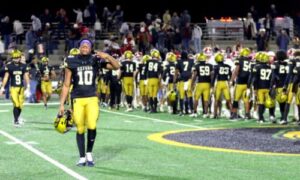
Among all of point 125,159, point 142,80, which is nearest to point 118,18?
point 142,80

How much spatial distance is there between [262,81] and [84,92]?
336 inches

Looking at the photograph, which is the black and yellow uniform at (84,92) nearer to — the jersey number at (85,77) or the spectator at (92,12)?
the jersey number at (85,77)

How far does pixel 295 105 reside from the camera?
1969 cm

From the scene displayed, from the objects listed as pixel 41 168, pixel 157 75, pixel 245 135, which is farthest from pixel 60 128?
pixel 157 75

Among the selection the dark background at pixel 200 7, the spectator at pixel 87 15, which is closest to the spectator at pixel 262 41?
the dark background at pixel 200 7

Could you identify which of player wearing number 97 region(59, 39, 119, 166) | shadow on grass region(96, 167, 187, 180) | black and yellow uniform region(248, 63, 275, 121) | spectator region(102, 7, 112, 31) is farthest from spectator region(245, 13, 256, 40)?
shadow on grass region(96, 167, 187, 180)

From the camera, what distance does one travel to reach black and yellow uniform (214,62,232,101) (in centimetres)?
2023

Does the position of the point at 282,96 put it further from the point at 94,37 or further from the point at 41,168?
the point at 94,37

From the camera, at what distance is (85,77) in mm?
11602

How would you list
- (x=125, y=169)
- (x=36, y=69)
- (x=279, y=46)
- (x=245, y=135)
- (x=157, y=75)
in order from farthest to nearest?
1. (x=279, y=46)
2. (x=36, y=69)
3. (x=157, y=75)
4. (x=245, y=135)
5. (x=125, y=169)

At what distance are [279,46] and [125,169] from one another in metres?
22.0

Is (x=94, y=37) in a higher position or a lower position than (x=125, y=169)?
higher

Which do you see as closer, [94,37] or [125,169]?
[125,169]

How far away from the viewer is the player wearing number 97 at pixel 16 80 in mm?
18203
